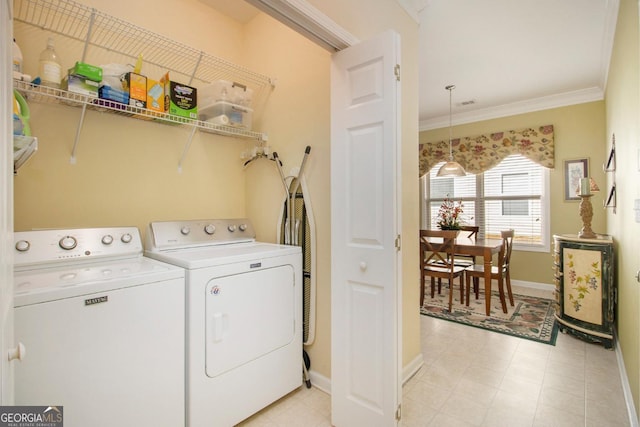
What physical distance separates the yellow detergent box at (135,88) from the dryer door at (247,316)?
43.8 inches

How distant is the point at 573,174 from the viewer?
4156mm

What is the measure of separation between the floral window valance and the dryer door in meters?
4.25

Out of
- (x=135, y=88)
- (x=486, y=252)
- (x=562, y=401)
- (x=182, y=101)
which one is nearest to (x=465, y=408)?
(x=562, y=401)

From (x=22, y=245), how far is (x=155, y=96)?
1.02 metres

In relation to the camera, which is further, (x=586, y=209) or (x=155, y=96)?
(x=586, y=209)

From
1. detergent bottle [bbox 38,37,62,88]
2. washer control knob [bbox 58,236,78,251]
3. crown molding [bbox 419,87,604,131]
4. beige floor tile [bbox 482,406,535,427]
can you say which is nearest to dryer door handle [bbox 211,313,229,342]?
washer control knob [bbox 58,236,78,251]

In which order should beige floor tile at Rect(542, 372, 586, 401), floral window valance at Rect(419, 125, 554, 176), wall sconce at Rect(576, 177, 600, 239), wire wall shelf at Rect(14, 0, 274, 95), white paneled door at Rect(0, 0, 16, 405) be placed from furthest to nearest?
1. floral window valance at Rect(419, 125, 554, 176)
2. wall sconce at Rect(576, 177, 600, 239)
3. beige floor tile at Rect(542, 372, 586, 401)
4. wire wall shelf at Rect(14, 0, 274, 95)
5. white paneled door at Rect(0, 0, 16, 405)

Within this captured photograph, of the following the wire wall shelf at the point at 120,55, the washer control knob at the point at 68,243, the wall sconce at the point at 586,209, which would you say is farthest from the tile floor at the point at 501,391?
the wire wall shelf at the point at 120,55

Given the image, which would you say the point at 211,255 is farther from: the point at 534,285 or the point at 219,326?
the point at 534,285

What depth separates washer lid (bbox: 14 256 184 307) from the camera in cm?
109

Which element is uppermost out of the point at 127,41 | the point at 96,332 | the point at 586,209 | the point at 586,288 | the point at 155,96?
the point at 127,41

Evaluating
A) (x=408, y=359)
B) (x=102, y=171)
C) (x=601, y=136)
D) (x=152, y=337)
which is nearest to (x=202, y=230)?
(x=102, y=171)

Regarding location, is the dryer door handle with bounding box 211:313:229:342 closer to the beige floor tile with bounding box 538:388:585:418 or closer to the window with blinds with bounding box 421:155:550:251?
the beige floor tile with bounding box 538:388:585:418

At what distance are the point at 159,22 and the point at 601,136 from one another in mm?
5119
